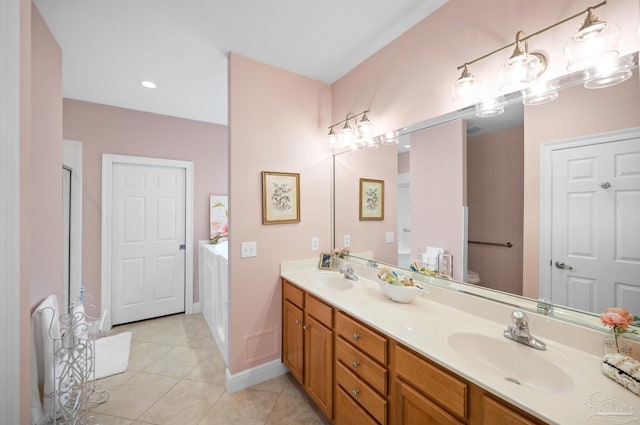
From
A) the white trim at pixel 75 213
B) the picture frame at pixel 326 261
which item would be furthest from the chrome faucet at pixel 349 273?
the white trim at pixel 75 213

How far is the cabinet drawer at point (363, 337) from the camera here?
1157 mm

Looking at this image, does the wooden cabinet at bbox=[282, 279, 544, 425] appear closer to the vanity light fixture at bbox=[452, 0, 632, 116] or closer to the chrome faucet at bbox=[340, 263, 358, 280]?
the chrome faucet at bbox=[340, 263, 358, 280]

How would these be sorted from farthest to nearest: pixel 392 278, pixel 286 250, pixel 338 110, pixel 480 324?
pixel 338 110 → pixel 286 250 → pixel 392 278 → pixel 480 324

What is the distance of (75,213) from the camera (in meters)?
2.69

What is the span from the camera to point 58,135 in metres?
1.88

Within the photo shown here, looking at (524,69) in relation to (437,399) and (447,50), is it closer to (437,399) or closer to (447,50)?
(447,50)

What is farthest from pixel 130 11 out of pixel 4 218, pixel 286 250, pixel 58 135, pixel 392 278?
pixel 392 278

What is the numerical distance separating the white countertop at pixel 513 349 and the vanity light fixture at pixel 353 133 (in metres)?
1.23

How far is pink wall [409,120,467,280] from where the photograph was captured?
4.70 feet

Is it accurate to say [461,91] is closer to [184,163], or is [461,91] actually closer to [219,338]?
[219,338]

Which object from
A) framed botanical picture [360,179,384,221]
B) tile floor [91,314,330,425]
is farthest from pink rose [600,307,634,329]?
tile floor [91,314,330,425]

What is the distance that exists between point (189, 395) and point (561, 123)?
9.31 ft

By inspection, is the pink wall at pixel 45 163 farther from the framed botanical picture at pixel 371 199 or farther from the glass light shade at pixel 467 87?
the glass light shade at pixel 467 87

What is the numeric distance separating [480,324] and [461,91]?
47.7 inches
